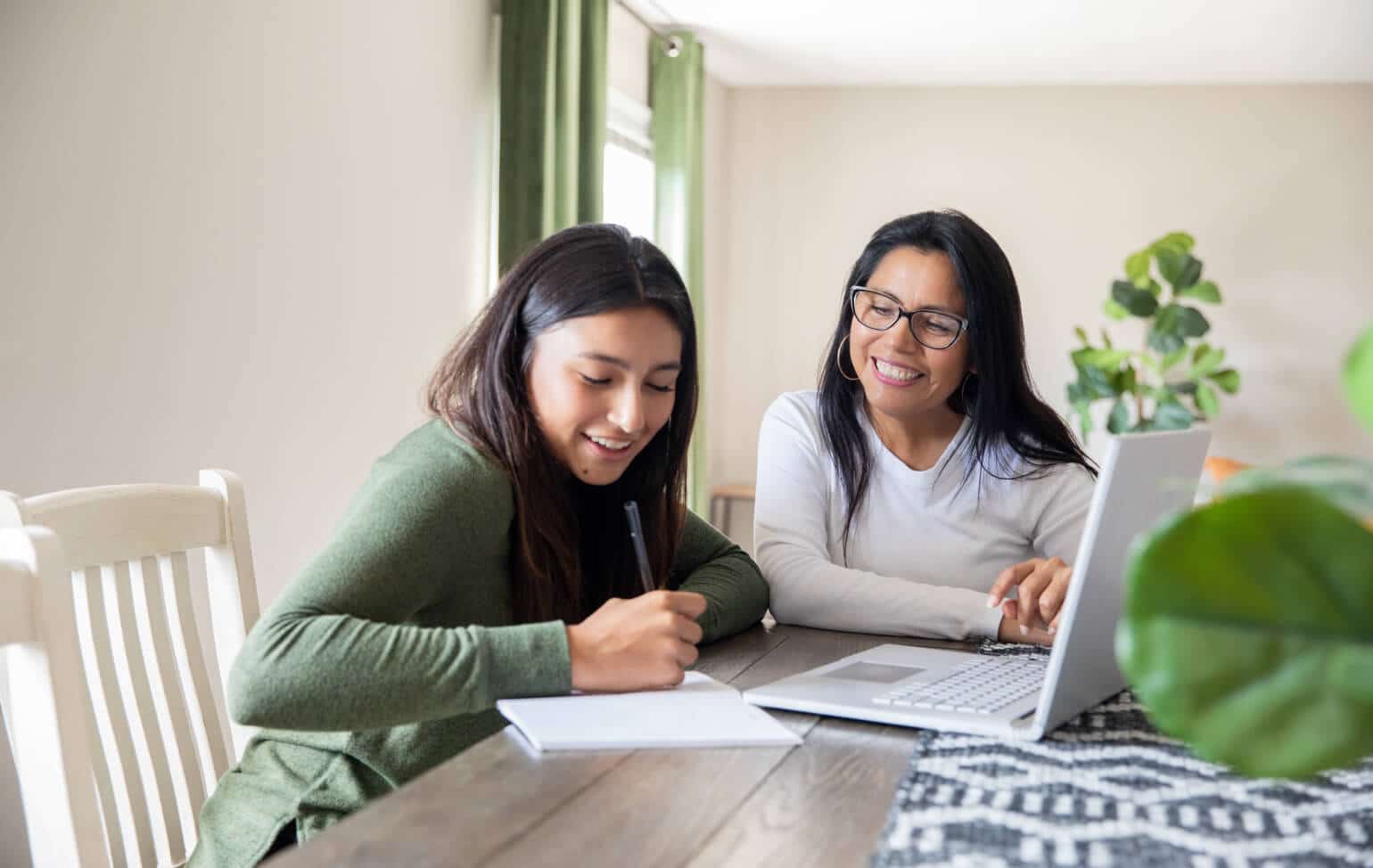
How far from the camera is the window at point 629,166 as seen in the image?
4957 mm

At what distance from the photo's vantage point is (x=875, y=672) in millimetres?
1321

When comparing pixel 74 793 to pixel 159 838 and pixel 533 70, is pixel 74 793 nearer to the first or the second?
pixel 159 838

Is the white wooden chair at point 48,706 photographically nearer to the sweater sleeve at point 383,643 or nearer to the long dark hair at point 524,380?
the sweater sleeve at point 383,643

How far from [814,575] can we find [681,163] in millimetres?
3796

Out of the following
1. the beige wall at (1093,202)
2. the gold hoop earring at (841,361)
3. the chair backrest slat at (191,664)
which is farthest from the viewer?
the beige wall at (1093,202)

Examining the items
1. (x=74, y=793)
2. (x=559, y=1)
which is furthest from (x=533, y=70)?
(x=74, y=793)

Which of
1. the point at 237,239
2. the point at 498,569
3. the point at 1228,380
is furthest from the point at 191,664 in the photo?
the point at 1228,380

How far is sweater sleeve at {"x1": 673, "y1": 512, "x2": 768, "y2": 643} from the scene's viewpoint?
1526 mm

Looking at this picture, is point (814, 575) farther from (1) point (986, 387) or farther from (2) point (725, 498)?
(2) point (725, 498)

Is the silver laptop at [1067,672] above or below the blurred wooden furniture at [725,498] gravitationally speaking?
above

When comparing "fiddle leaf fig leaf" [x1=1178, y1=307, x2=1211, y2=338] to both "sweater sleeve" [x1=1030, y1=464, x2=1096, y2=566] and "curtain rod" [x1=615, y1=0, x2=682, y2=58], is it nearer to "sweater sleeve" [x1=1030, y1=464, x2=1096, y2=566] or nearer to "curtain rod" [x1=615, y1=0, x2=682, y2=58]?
"curtain rod" [x1=615, y1=0, x2=682, y2=58]

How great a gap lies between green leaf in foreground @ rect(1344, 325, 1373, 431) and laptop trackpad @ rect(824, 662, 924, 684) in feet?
2.71

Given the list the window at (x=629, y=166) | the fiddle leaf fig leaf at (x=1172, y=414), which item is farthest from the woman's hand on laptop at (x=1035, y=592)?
the fiddle leaf fig leaf at (x=1172, y=414)

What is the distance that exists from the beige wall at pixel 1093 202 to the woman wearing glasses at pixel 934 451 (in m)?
4.24
